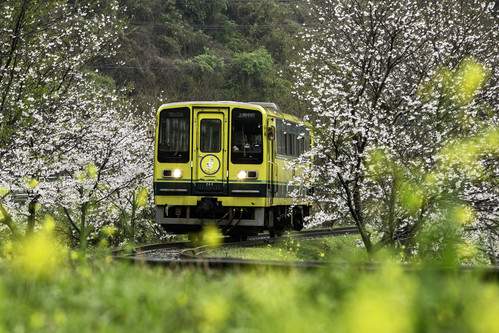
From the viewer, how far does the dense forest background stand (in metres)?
39.5

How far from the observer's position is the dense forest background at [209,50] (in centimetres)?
3947

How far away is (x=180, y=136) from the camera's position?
16.0 metres

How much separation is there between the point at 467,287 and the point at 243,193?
40.5 feet

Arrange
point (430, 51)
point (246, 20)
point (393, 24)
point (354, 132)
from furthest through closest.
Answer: point (246, 20), point (430, 51), point (393, 24), point (354, 132)

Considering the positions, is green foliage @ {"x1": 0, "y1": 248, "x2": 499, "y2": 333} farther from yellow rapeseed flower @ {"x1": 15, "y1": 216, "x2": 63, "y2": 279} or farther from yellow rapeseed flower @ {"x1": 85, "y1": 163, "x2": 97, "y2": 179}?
yellow rapeseed flower @ {"x1": 85, "y1": 163, "x2": 97, "y2": 179}

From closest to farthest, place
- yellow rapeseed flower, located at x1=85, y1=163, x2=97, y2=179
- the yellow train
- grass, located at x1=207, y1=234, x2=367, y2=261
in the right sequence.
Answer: grass, located at x1=207, y1=234, x2=367, y2=261
the yellow train
yellow rapeseed flower, located at x1=85, y1=163, x2=97, y2=179

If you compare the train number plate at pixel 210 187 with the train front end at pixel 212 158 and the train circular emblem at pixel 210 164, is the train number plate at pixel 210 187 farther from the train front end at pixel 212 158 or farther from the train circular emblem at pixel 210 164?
the train circular emblem at pixel 210 164

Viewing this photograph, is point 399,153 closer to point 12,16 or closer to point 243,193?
point 243,193

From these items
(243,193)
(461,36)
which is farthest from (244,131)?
(461,36)

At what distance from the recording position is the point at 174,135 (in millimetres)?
15984

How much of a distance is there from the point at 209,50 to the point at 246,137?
3011 centimetres

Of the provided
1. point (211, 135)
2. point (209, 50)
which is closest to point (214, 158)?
point (211, 135)

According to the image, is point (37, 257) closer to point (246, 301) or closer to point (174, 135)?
point (246, 301)

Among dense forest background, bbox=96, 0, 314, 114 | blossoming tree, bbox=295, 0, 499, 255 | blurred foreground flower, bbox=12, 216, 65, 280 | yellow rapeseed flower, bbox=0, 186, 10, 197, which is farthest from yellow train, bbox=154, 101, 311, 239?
dense forest background, bbox=96, 0, 314, 114
